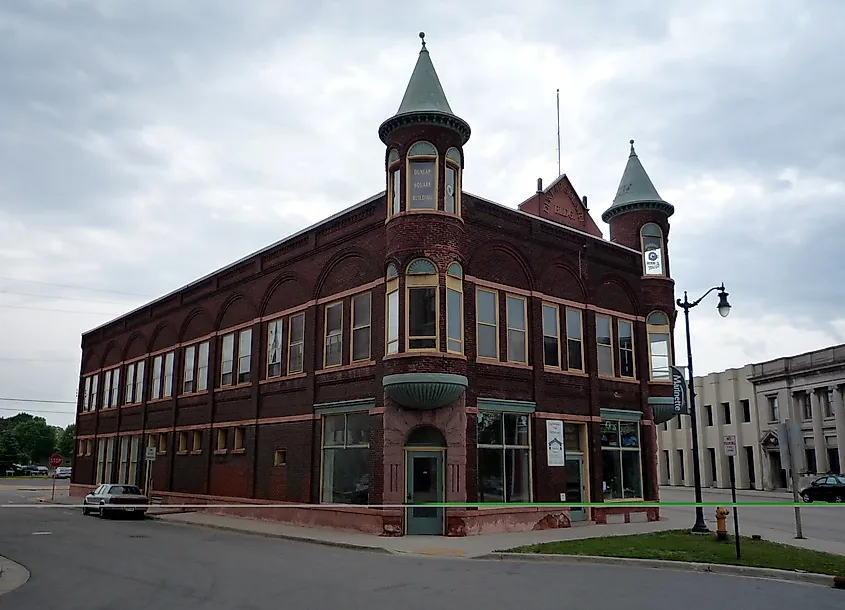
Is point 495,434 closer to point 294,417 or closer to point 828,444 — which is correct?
point 294,417

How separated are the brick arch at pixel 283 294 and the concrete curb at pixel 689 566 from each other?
1331 centimetres

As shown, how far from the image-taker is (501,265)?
2439cm

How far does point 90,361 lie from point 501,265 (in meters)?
33.1

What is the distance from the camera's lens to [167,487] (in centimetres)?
3375

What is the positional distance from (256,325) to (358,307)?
21.9ft

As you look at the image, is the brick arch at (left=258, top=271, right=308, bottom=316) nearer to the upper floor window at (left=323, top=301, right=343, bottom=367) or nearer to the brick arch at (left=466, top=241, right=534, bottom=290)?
the upper floor window at (left=323, top=301, right=343, bottom=367)

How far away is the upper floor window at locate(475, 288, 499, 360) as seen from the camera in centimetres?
2325

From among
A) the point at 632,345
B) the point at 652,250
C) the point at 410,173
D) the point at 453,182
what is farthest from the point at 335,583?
the point at 652,250

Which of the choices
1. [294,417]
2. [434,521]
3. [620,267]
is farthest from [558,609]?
[620,267]

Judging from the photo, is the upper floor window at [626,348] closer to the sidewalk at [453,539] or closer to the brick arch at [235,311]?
the sidewalk at [453,539]

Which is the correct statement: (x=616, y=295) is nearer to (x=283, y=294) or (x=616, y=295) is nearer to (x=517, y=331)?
(x=517, y=331)

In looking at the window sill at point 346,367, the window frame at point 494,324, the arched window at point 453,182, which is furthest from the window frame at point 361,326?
the arched window at point 453,182

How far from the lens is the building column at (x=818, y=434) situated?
182 ft

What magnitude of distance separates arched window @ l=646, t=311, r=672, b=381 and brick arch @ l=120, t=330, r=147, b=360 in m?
25.4
